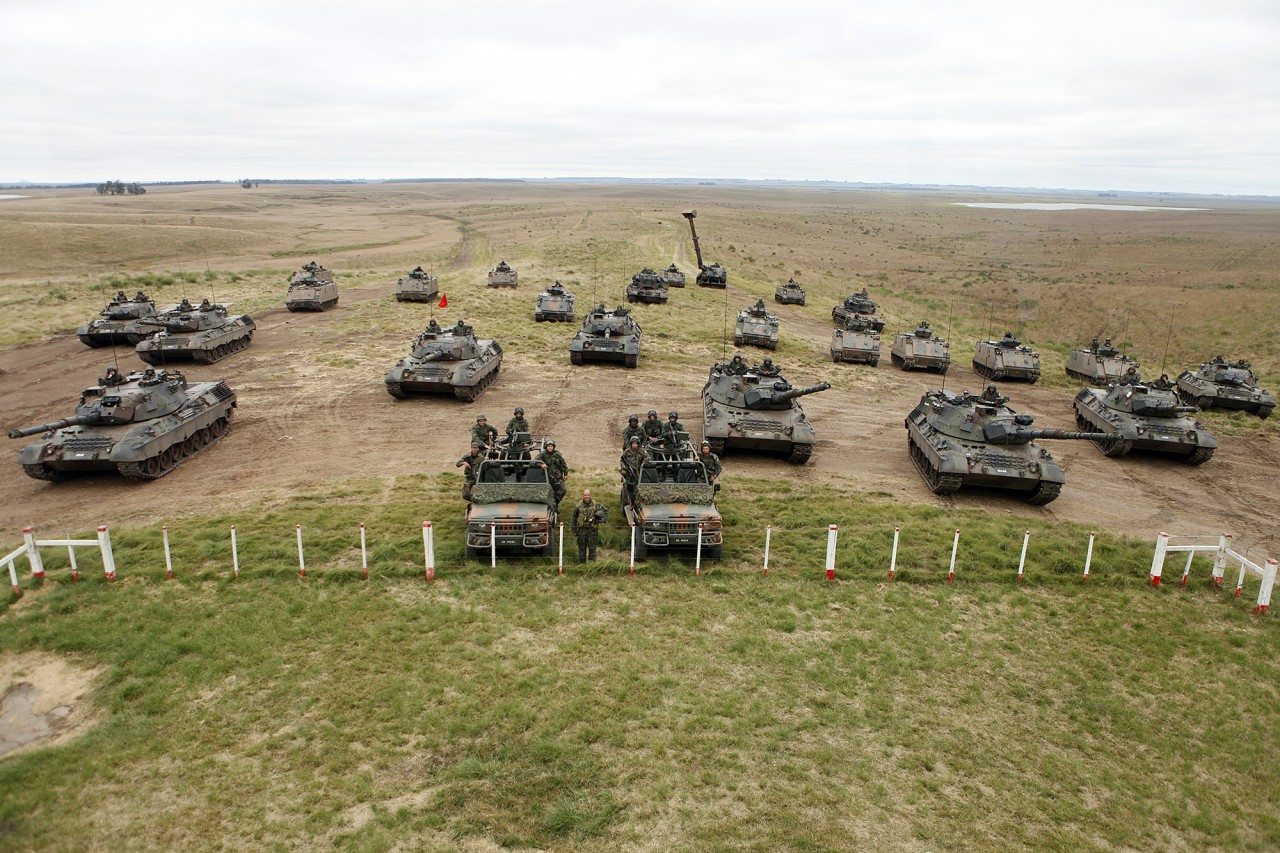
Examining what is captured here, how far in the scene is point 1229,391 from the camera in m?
28.2

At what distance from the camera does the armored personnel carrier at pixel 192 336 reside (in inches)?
1145

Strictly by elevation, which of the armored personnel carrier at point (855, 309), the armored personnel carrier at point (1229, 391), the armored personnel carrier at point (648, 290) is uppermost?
the armored personnel carrier at point (648, 290)

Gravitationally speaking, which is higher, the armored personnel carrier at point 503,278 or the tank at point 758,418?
the armored personnel carrier at point 503,278

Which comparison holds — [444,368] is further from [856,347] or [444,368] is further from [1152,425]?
[1152,425]


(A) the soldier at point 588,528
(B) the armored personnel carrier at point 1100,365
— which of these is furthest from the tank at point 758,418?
(B) the armored personnel carrier at point 1100,365

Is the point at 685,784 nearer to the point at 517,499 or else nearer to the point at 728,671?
the point at 728,671

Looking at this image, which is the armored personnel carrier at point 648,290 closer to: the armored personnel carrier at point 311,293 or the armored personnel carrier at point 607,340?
the armored personnel carrier at point 607,340

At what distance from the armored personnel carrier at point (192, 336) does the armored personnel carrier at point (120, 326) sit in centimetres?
69

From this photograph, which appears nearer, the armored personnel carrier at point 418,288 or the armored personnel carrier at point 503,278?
the armored personnel carrier at point 418,288

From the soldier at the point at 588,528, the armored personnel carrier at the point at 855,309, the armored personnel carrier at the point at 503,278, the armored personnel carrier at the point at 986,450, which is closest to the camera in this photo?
the soldier at the point at 588,528

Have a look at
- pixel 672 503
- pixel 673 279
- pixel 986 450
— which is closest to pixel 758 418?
pixel 986 450

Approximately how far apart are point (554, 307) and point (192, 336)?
15.9 metres

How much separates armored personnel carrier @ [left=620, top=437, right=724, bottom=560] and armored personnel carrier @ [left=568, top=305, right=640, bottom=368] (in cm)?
1440

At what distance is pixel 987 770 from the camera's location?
9.27 meters
